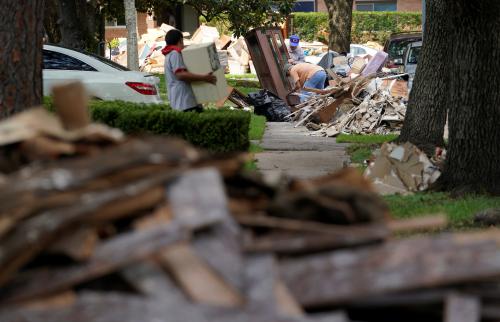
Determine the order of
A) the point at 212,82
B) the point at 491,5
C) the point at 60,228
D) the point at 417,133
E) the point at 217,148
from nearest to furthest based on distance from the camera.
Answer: the point at 60,228
the point at 491,5
the point at 212,82
the point at 217,148
the point at 417,133

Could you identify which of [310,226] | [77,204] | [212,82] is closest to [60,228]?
[77,204]

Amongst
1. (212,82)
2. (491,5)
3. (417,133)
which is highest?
(491,5)

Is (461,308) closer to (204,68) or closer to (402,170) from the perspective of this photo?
(402,170)

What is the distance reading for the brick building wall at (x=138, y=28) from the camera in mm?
59156

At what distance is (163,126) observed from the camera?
553 inches

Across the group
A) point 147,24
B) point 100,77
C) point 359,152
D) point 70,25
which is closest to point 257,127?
point 100,77

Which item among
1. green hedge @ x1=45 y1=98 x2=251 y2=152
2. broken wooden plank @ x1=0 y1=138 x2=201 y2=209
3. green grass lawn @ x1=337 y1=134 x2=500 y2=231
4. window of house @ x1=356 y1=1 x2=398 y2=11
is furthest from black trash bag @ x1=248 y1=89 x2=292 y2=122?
window of house @ x1=356 y1=1 x2=398 y2=11

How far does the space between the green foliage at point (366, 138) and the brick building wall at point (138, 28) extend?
41190 mm

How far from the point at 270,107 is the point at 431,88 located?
8498 mm

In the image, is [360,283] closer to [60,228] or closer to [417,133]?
[60,228]

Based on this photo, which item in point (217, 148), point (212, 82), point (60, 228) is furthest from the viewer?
point (217, 148)

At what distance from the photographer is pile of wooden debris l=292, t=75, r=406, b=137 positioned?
20.0 meters

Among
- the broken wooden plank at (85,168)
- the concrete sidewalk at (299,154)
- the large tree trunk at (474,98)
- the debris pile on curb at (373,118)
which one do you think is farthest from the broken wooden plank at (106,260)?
the debris pile on curb at (373,118)

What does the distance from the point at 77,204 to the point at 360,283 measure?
0.93m
